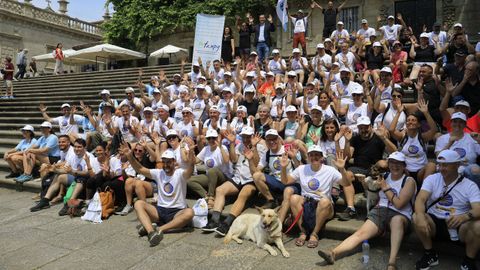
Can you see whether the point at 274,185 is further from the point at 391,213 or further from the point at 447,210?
the point at 447,210

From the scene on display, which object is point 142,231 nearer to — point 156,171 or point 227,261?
point 156,171

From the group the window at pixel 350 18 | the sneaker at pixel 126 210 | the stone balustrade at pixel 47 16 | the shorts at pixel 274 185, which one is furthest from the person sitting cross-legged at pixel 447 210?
the stone balustrade at pixel 47 16

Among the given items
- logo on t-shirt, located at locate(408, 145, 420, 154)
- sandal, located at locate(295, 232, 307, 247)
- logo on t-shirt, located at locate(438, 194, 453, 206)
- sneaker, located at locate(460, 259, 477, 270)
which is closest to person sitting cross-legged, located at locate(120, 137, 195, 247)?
sandal, located at locate(295, 232, 307, 247)

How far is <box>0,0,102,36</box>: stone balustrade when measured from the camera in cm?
3003

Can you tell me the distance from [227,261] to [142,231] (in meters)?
1.67

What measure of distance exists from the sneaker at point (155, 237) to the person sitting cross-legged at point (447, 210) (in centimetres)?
339

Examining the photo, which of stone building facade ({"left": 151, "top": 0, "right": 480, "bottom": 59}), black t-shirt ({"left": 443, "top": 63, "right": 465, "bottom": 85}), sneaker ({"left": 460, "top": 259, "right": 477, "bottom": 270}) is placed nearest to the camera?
sneaker ({"left": 460, "top": 259, "right": 477, "bottom": 270})

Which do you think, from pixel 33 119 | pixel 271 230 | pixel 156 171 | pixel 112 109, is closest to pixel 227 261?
pixel 271 230

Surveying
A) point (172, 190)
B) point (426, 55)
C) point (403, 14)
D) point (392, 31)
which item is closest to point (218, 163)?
Answer: point (172, 190)

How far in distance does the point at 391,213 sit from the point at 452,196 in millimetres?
721

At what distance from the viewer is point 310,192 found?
211 inches

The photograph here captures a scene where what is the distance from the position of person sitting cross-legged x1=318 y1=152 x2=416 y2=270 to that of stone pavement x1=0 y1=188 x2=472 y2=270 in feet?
0.59

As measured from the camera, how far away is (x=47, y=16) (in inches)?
1319

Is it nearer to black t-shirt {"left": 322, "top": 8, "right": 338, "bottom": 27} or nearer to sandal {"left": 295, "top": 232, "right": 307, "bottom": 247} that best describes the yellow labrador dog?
Result: sandal {"left": 295, "top": 232, "right": 307, "bottom": 247}
